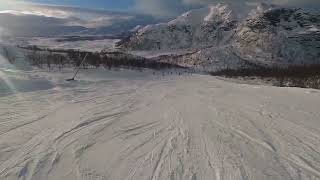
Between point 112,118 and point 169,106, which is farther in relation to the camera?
point 169,106

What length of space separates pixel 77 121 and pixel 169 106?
5070 millimetres

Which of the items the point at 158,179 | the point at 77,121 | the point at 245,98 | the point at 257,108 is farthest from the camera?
the point at 245,98

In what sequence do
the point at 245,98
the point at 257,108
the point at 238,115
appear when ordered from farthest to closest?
the point at 245,98 < the point at 257,108 < the point at 238,115

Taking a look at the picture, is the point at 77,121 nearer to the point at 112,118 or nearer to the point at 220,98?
the point at 112,118

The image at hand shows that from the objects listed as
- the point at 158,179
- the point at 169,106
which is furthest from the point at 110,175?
the point at 169,106

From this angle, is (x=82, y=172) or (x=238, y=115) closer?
(x=82, y=172)

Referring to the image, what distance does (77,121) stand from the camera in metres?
13.3

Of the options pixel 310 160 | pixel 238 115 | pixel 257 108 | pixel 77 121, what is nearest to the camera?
pixel 310 160

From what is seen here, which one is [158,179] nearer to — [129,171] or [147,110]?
[129,171]

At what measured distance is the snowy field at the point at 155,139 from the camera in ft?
28.4

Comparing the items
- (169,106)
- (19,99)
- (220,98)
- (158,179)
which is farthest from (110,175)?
(220,98)

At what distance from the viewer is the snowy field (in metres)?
8.66

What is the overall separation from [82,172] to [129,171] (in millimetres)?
934

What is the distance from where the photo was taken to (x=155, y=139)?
11.2 metres
